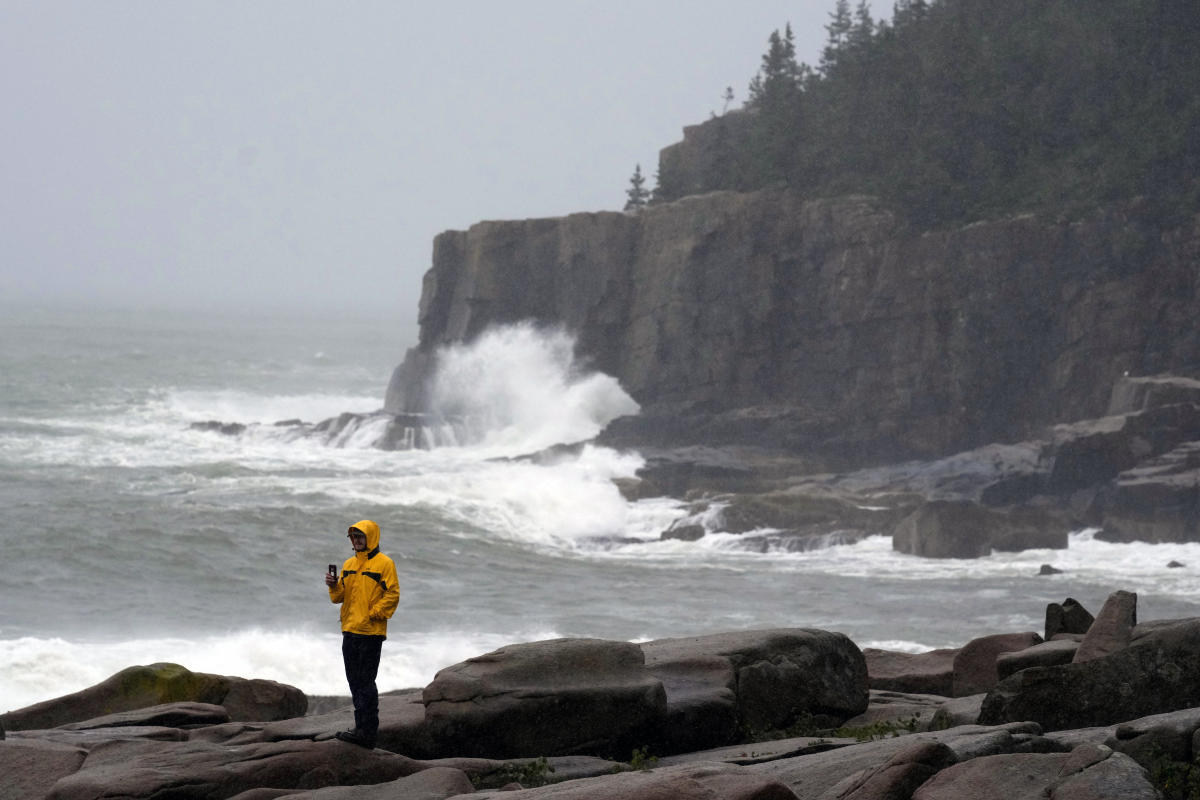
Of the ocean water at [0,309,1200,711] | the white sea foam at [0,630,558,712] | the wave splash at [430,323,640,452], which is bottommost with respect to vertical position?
the white sea foam at [0,630,558,712]

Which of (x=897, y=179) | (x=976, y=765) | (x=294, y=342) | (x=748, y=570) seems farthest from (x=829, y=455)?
(x=294, y=342)

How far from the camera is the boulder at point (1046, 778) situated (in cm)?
A: 849

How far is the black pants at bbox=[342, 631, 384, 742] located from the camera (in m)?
11.2

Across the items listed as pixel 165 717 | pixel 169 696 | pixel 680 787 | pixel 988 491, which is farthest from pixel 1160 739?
pixel 988 491

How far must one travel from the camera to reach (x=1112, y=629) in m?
12.3

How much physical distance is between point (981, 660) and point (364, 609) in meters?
6.95

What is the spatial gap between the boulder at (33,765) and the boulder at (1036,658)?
25.2ft

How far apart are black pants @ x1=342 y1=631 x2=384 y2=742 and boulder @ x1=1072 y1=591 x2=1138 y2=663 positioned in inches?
219

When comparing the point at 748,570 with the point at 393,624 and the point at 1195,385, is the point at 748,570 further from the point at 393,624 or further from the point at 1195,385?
the point at 1195,385

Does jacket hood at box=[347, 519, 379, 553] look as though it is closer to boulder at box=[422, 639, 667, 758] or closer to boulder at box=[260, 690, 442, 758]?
boulder at box=[422, 639, 667, 758]

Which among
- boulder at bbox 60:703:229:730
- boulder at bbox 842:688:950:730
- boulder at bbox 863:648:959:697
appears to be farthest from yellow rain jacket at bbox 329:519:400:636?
boulder at bbox 863:648:959:697

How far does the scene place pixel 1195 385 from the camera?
43.1 metres

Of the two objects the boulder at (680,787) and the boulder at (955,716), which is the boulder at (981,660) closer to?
the boulder at (955,716)

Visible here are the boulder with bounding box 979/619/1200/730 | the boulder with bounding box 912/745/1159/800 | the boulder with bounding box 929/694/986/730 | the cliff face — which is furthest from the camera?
the cliff face
